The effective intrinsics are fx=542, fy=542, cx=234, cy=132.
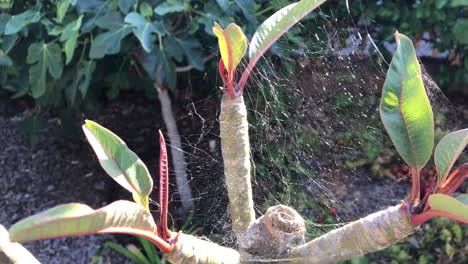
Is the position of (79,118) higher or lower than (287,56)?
lower

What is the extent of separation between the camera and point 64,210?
50 cm

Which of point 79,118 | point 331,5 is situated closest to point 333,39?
point 331,5

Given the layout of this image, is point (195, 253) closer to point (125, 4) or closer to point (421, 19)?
point (125, 4)

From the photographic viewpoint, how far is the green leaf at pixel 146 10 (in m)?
2.29

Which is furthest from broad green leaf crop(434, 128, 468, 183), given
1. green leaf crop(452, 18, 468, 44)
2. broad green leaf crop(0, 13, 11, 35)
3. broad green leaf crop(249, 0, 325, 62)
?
broad green leaf crop(0, 13, 11, 35)

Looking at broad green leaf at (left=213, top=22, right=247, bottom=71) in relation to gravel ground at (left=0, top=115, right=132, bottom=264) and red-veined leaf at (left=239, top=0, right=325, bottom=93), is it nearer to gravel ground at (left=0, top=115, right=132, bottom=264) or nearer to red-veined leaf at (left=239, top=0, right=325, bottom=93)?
red-veined leaf at (left=239, top=0, right=325, bottom=93)

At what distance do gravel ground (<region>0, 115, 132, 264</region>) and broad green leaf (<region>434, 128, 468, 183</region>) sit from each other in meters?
2.49

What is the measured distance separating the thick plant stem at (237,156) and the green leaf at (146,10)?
5.35 feet

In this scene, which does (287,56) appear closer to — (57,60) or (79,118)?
(57,60)

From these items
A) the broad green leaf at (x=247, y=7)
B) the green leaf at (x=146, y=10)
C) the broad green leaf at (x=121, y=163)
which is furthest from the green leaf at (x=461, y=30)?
the broad green leaf at (x=121, y=163)

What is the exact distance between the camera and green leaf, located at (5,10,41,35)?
2.36 metres

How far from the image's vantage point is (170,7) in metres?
2.31

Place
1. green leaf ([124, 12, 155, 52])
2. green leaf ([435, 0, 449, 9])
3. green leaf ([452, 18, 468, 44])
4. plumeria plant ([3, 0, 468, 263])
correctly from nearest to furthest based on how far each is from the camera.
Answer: plumeria plant ([3, 0, 468, 263]) → green leaf ([124, 12, 155, 52]) → green leaf ([435, 0, 449, 9]) → green leaf ([452, 18, 468, 44])

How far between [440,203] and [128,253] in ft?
7.49
